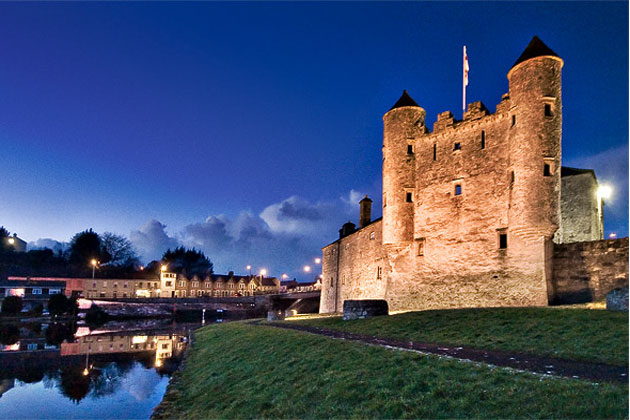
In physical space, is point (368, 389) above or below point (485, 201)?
below

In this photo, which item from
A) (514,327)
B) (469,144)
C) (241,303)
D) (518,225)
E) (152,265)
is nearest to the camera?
(514,327)

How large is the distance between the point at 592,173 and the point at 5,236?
121 metres

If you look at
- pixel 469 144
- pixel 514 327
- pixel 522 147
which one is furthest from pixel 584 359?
pixel 469 144

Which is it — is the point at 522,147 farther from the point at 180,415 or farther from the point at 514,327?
the point at 180,415

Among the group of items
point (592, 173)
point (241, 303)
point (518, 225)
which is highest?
point (592, 173)

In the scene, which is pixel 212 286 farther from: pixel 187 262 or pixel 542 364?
pixel 542 364

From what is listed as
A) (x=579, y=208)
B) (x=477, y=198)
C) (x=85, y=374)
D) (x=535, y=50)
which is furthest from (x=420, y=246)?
(x=85, y=374)

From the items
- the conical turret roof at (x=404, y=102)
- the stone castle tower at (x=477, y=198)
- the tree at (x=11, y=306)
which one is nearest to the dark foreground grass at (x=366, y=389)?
the stone castle tower at (x=477, y=198)

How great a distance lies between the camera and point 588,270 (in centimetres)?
2417

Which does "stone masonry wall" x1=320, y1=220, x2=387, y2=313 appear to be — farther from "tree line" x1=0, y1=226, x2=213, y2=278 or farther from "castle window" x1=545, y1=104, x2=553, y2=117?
"tree line" x1=0, y1=226, x2=213, y2=278

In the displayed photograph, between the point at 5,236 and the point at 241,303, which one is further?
the point at 5,236

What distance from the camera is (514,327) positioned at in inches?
687

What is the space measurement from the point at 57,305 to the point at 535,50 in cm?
6643

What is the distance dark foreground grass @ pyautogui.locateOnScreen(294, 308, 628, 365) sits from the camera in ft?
42.7
